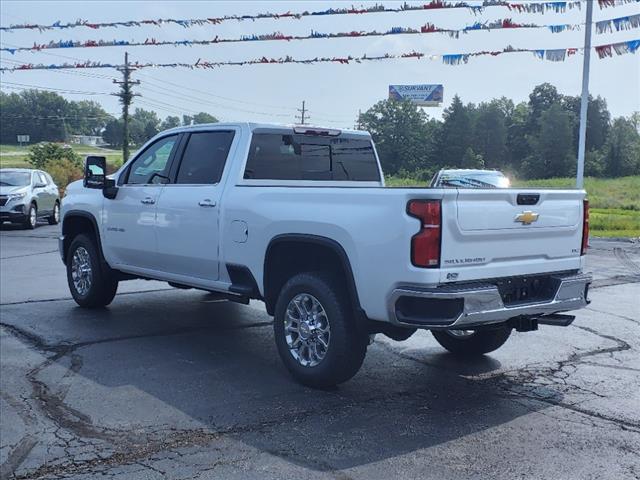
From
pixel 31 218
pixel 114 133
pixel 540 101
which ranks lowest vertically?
pixel 31 218

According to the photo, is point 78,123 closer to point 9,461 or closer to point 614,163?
point 614,163

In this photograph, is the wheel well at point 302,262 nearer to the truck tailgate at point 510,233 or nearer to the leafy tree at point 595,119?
the truck tailgate at point 510,233

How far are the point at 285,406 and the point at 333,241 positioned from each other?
123cm

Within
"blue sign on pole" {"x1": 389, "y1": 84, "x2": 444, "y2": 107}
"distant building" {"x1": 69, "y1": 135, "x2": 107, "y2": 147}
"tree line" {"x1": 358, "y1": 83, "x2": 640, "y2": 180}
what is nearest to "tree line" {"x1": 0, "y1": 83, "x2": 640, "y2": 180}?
"tree line" {"x1": 358, "y1": 83, "x2": 640, "y2": 180}

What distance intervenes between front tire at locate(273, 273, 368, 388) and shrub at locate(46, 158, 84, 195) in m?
31.6

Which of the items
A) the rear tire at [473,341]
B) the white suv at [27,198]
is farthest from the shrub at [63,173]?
the rear tire at [473,341]

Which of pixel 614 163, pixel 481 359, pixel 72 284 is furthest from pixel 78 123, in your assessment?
pixel 481 359

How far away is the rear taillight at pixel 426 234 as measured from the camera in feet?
15.2

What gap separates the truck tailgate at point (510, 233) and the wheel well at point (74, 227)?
519 centimetres

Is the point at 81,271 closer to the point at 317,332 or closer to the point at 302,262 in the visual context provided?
the point at 302,262

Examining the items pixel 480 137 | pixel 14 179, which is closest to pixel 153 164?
pixel 480 137

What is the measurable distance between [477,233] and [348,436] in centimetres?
159

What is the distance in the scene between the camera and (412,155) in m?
12.0

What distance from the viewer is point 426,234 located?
15.2ft
